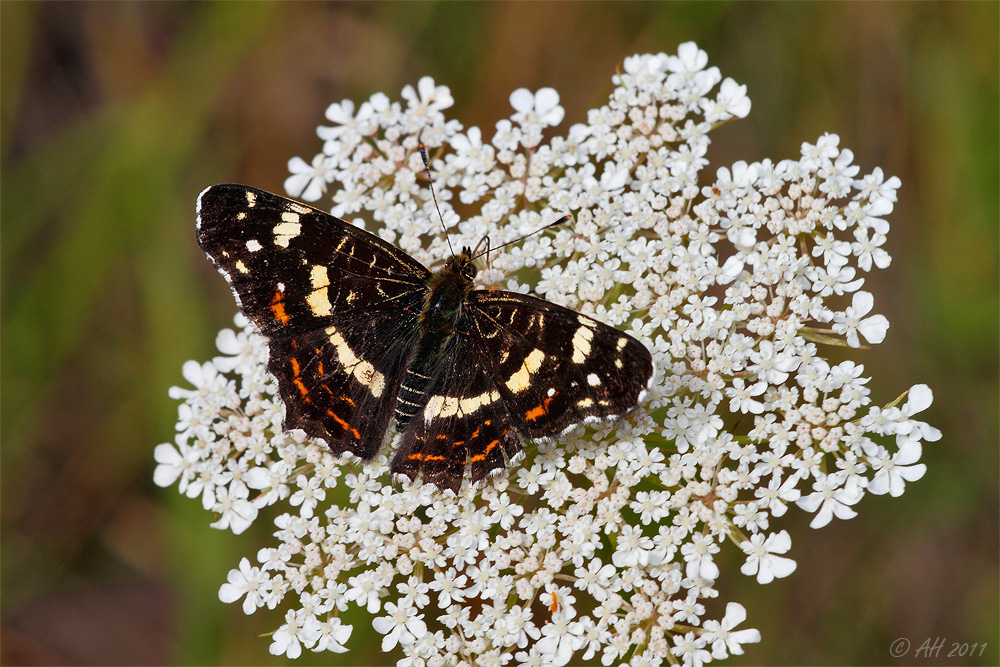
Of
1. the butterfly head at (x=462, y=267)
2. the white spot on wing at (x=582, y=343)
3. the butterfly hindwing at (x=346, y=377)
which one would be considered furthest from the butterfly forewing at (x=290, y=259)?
the white spot on wing at (x=582, y=343)

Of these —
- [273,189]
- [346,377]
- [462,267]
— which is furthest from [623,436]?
[273,189]

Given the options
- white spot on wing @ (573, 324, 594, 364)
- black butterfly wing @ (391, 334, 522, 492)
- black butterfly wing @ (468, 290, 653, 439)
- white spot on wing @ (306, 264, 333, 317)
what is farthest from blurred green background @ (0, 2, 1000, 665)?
white spot on wing @ (573, 324, 594, 364)

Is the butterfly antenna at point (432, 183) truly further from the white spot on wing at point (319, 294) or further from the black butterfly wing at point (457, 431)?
the black butterfly wing at point (457, 431)

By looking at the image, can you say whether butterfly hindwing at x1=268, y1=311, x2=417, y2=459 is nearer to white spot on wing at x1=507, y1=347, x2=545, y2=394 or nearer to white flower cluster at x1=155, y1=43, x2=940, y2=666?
white flower cluster at x1=155, y1=43, x2=940, y2=666

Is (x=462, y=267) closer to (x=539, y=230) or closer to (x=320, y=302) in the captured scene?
(x=539, y=230)

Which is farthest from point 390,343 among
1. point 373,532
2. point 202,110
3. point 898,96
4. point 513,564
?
point 898,96
